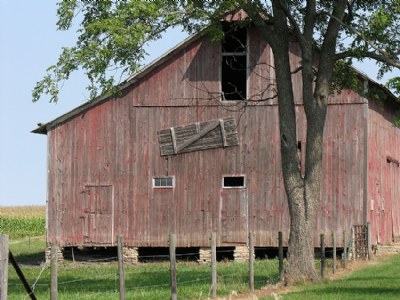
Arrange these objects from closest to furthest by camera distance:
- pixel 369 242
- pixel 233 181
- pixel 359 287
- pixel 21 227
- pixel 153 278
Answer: pixel 359 287, pixel 153 278, pixel 369 242, pixel 233 181, pixel 21 227

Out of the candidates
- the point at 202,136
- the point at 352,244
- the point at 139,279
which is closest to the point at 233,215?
the point at 202,136

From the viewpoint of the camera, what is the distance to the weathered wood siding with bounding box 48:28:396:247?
1227 inches

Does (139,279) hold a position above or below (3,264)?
below

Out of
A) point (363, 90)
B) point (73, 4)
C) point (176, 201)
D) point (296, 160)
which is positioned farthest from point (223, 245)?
point (73, 4)

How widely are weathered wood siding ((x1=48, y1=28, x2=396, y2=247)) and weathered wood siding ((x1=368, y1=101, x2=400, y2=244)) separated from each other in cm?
141

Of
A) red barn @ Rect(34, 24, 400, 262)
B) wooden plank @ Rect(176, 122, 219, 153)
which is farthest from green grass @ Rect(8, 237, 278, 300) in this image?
wooden plank @ Rect(176, 122, 219, 153)

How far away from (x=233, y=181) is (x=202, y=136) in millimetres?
1897

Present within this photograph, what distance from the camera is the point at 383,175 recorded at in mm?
34875

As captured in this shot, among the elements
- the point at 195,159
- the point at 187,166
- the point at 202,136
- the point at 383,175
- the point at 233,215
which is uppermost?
the point at 202,136

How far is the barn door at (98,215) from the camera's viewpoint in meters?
32.5

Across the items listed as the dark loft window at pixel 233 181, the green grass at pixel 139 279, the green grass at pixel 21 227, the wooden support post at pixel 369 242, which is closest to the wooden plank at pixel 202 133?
the dark loft window at pixel 233 181

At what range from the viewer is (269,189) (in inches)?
1244

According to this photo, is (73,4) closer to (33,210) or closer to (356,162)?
(356,162)

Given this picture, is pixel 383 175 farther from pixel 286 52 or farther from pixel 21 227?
pixel 21 227
